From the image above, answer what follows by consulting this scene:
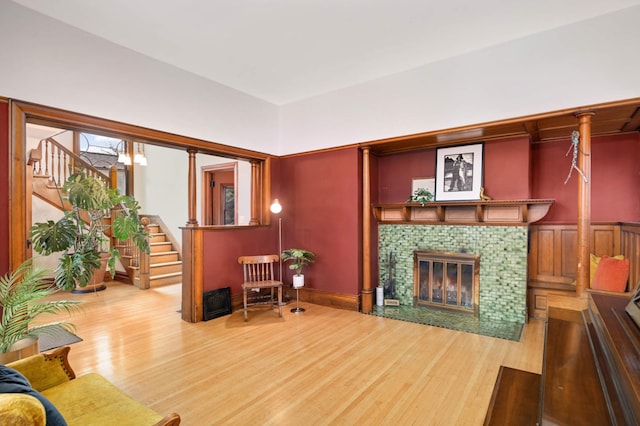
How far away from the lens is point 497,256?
407cm

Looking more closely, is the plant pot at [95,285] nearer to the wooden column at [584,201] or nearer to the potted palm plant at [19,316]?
the potted palm plant at [19,316]

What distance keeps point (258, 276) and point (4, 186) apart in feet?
9.15

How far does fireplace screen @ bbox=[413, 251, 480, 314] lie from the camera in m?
4.21

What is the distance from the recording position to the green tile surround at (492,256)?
3932 mm

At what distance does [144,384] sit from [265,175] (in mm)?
3251

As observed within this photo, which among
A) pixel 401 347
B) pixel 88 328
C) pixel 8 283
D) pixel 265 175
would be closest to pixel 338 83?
pixel 265 175

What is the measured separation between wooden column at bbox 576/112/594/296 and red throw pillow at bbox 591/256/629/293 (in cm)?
11

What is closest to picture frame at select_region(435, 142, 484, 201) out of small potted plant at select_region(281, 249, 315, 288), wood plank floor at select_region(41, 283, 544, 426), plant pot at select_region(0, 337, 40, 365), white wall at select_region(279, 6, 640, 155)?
white wall at select_region(279, 6, 640, 155)

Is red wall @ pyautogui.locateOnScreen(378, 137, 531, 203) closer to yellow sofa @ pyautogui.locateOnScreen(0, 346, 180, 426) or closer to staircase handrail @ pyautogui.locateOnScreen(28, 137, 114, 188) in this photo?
yellow sofa @ pyautogui.locateOnScreen(0, 346, 180, 426)

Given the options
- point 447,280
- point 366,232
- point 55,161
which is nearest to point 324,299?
point 366,232

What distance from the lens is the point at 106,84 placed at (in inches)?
128

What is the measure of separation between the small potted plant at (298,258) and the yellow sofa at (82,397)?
112 inches

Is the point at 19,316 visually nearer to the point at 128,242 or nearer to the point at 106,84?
the point at 106,84

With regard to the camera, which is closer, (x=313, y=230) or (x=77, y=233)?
(x=77, y=233)
